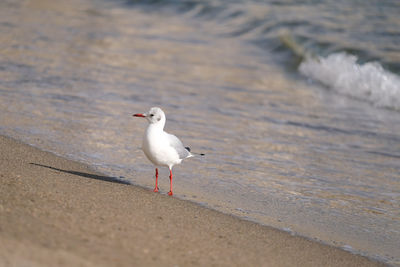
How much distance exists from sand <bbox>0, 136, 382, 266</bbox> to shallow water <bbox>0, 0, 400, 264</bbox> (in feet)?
1.27

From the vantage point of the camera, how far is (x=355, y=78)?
11.5 m

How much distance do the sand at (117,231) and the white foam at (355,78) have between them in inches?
247

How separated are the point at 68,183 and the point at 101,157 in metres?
1.28

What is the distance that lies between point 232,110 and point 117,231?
16.3 ft

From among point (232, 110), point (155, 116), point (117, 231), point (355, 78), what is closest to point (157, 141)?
point (155, 116)

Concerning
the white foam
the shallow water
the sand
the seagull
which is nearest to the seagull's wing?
the seagull

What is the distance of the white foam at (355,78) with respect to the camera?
34.1 feet

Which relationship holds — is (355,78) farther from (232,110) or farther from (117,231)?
(117,231)

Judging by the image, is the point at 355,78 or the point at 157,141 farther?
the point at 355,78

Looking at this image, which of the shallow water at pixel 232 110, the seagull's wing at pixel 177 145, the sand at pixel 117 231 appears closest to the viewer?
the sand at pixel 117 231

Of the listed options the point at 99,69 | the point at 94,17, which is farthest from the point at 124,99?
the point at 94,17

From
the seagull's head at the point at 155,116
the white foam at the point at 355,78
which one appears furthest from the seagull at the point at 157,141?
the white foam at the point at 355,78

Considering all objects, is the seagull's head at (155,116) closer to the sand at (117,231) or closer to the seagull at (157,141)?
the seagull at (157,141)

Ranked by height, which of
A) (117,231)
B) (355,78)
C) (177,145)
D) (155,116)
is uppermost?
(155,116)
